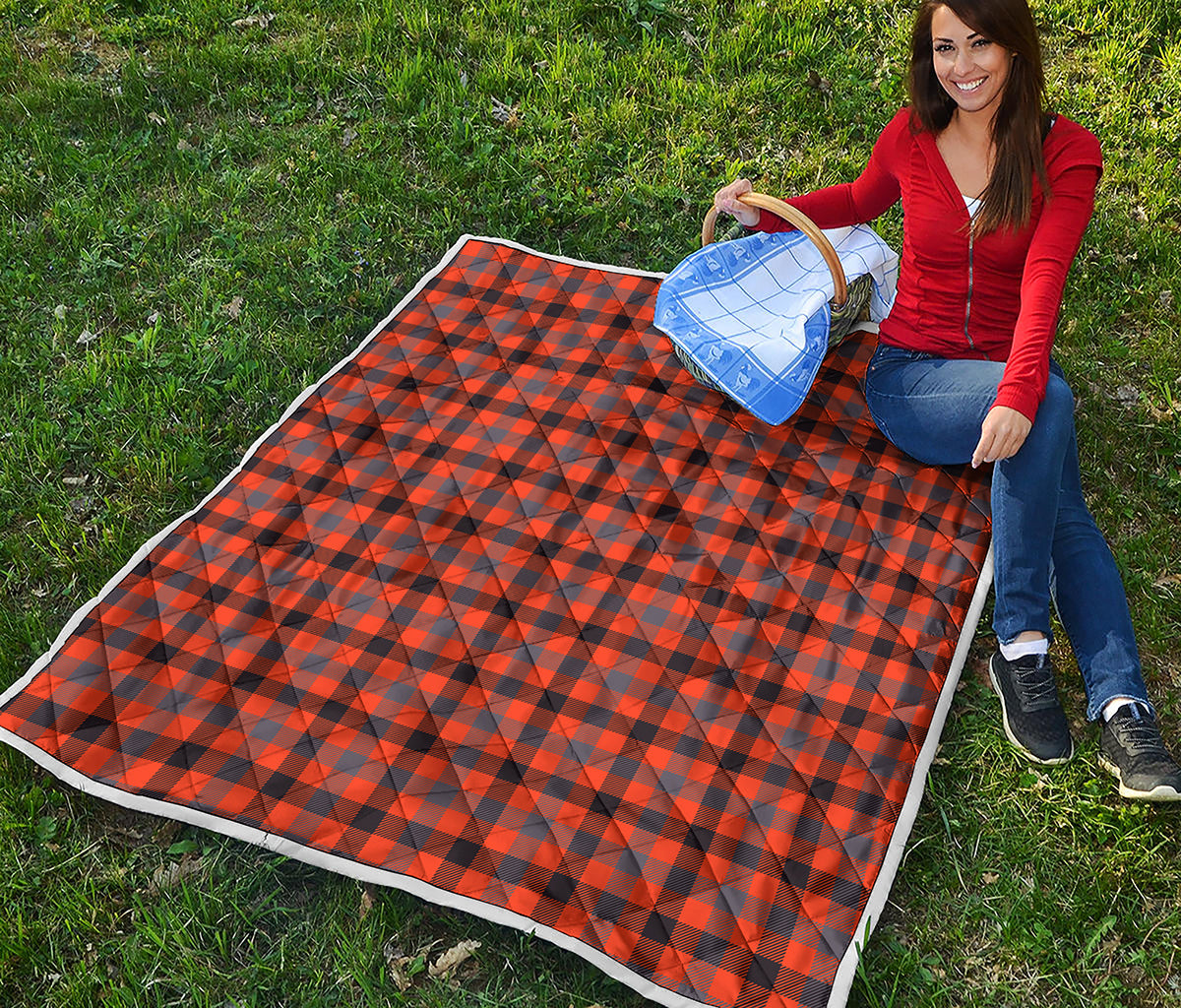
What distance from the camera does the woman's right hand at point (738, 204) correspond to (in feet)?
10.1

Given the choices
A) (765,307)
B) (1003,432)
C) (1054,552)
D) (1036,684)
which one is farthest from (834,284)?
(1036,684)

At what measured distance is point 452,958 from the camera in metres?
2.21

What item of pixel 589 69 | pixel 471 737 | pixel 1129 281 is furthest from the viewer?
pixel 589 69

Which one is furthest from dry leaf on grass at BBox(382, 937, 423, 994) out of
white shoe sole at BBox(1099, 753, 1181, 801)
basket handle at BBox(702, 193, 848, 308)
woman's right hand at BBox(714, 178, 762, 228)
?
woman's right hand at BBox(714, 178, 762, 228)

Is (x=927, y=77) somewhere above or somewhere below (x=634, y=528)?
above

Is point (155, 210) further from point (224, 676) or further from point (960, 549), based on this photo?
point (960, 549)

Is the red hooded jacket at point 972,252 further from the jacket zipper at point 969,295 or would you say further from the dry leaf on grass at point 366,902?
the dry leaf on grass at point 366,902

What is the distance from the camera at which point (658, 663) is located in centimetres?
259

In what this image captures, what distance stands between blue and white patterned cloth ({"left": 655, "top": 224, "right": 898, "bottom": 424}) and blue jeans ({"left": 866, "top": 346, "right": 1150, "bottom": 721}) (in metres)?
0.48

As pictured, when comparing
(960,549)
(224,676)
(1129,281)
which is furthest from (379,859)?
(1129,281)

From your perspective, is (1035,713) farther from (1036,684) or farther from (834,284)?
(834,284)

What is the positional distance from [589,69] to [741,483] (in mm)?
2291

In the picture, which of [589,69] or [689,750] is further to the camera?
[589,69]

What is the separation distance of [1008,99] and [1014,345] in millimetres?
578
